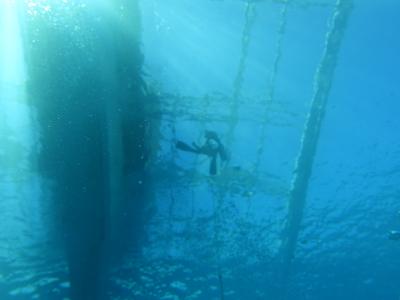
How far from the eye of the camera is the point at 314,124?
2.23 meters

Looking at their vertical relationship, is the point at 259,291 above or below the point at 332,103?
below

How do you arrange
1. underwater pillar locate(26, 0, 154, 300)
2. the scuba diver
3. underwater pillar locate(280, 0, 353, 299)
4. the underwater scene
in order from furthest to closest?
the scuba diver
underwater pillar locate(280, 0, 353, 299)
the underwater scene
underwater pillar locate(26, 0, 154, 300)

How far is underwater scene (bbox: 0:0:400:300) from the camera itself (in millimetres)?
1826

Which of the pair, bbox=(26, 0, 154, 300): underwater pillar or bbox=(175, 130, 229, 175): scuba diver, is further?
bbox=(175, 130, 229, 175): scuba diver

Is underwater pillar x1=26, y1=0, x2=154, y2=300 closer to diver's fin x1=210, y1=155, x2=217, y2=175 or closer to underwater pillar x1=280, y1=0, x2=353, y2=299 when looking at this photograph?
diver's fin x1=210, y1=155, x2=217, y2=175

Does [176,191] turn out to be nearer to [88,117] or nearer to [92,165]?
[92,165]

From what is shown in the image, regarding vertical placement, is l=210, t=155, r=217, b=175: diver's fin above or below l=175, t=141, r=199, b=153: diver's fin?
below

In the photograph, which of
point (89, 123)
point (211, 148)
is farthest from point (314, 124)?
point (89, 123)

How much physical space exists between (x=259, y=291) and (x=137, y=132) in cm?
210

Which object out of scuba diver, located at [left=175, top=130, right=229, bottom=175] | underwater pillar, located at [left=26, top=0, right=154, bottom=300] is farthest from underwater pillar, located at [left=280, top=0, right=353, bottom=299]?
underwater pillar, located at [left=26, top=0, right=154, bottom=300]

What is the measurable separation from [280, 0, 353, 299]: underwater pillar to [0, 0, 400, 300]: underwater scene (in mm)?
11

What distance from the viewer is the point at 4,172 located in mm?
2379

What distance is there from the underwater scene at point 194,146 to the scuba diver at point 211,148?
18mm

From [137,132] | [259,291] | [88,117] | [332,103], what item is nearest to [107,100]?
[88,117]
